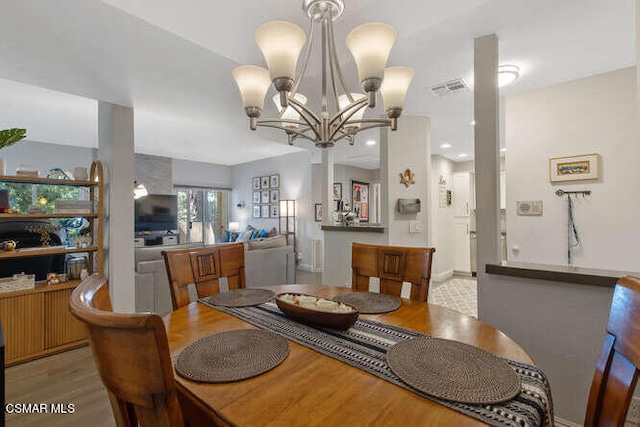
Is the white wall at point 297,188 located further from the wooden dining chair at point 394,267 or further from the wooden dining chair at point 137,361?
the wooden dining chair at point 137,361

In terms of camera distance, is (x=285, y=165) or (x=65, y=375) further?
(x=285, y=165)

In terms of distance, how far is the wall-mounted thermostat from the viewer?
262 centimetres

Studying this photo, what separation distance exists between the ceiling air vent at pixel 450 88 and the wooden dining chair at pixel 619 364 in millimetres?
2057

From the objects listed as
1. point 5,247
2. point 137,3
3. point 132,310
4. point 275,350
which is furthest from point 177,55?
point 132,310

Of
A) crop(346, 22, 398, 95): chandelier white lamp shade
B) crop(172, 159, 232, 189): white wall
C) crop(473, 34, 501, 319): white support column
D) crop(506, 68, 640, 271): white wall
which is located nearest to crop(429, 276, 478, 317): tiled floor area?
crop(506, 68, 640, 271): white wall

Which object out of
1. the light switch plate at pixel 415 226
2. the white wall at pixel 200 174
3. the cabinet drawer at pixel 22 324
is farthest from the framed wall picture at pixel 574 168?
the white wall at pixel 200 174

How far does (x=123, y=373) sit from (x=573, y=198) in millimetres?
3215

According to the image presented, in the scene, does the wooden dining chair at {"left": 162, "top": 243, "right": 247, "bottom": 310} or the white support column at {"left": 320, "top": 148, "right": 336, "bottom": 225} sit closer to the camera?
the wooden dining chair at {"left": 162, "top": 243, "right": 247, "bottom": 310}

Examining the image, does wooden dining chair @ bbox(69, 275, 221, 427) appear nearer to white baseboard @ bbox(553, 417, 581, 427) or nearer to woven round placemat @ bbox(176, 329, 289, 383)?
woven round placemat @ bbox(176, 329, 289, 383)

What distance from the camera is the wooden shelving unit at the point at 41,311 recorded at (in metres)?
2.33

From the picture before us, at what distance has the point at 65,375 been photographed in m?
2.18

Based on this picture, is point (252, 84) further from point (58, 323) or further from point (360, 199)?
point (360, 199)

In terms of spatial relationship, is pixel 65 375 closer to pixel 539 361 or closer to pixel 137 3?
pixel 137 3

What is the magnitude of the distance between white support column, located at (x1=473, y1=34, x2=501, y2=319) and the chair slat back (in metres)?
1.75
